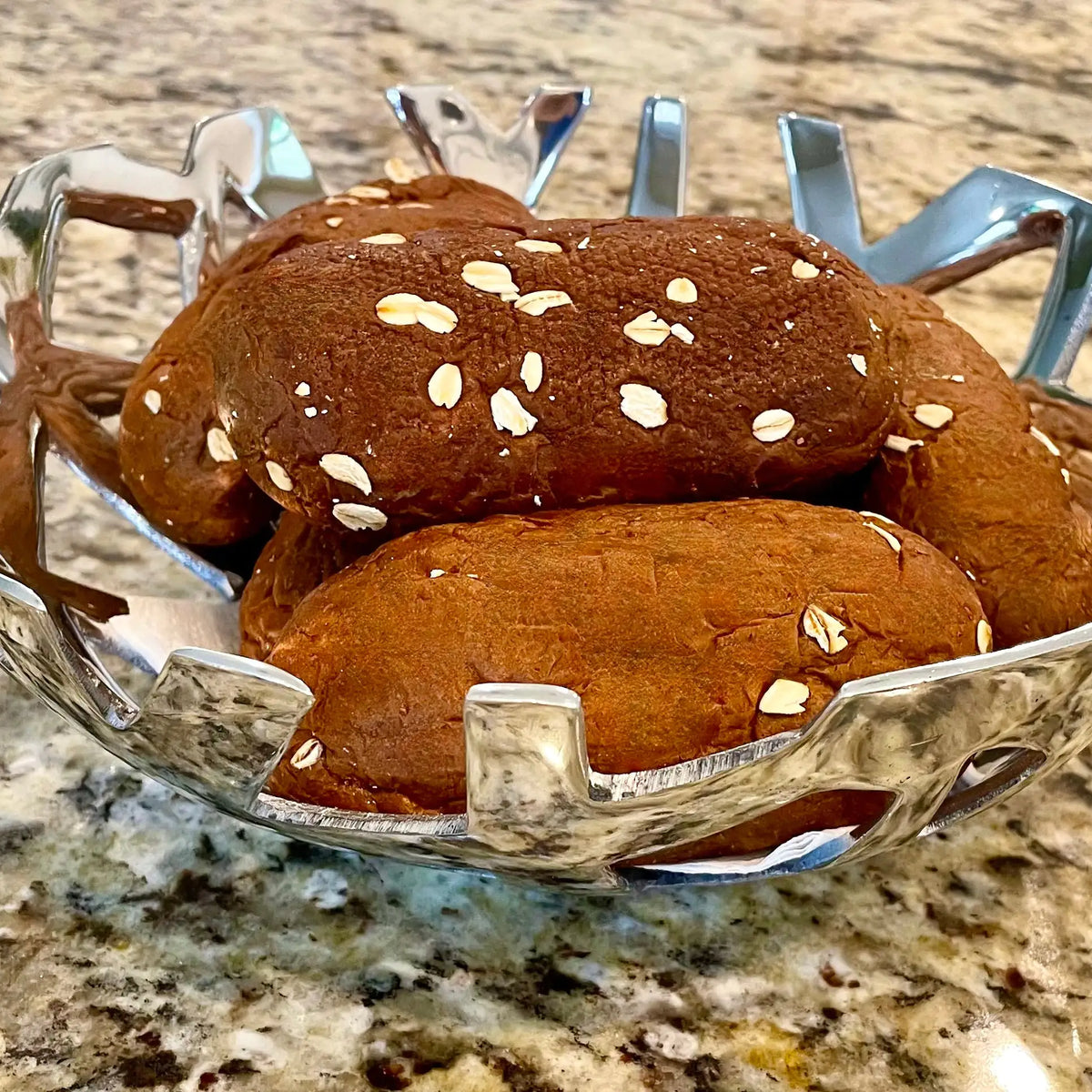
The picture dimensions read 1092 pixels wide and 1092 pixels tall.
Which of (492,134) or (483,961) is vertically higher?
(492,134)

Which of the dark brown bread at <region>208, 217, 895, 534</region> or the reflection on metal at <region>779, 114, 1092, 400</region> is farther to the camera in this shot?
the reflection on metal at <region>779, 114, 1092, 400</region>

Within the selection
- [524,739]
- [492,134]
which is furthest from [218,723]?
[492,134]

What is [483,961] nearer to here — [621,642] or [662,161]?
[621,642]

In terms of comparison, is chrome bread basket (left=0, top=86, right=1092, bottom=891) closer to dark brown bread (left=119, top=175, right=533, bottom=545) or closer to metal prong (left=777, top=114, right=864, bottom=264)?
dark brown bread (left=119, top=175, right=533, bottom=545)

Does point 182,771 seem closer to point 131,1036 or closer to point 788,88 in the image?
point 131,1036

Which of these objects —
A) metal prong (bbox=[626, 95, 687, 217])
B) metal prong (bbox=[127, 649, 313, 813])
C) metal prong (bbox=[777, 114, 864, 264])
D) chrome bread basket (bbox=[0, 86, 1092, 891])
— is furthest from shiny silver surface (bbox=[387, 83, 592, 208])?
metal prong (bbox=[127, 649, 313, 813])

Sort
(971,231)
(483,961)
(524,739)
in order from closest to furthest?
1. (524,739)
2. (483,961)
3. (971,231)

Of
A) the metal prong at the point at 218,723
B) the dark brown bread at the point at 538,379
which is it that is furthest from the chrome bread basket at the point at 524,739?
the dark brown bread at the point at 538,379

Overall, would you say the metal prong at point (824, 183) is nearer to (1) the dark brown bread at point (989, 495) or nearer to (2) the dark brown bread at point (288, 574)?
(1) the dark brown bread at point (989, 495)
